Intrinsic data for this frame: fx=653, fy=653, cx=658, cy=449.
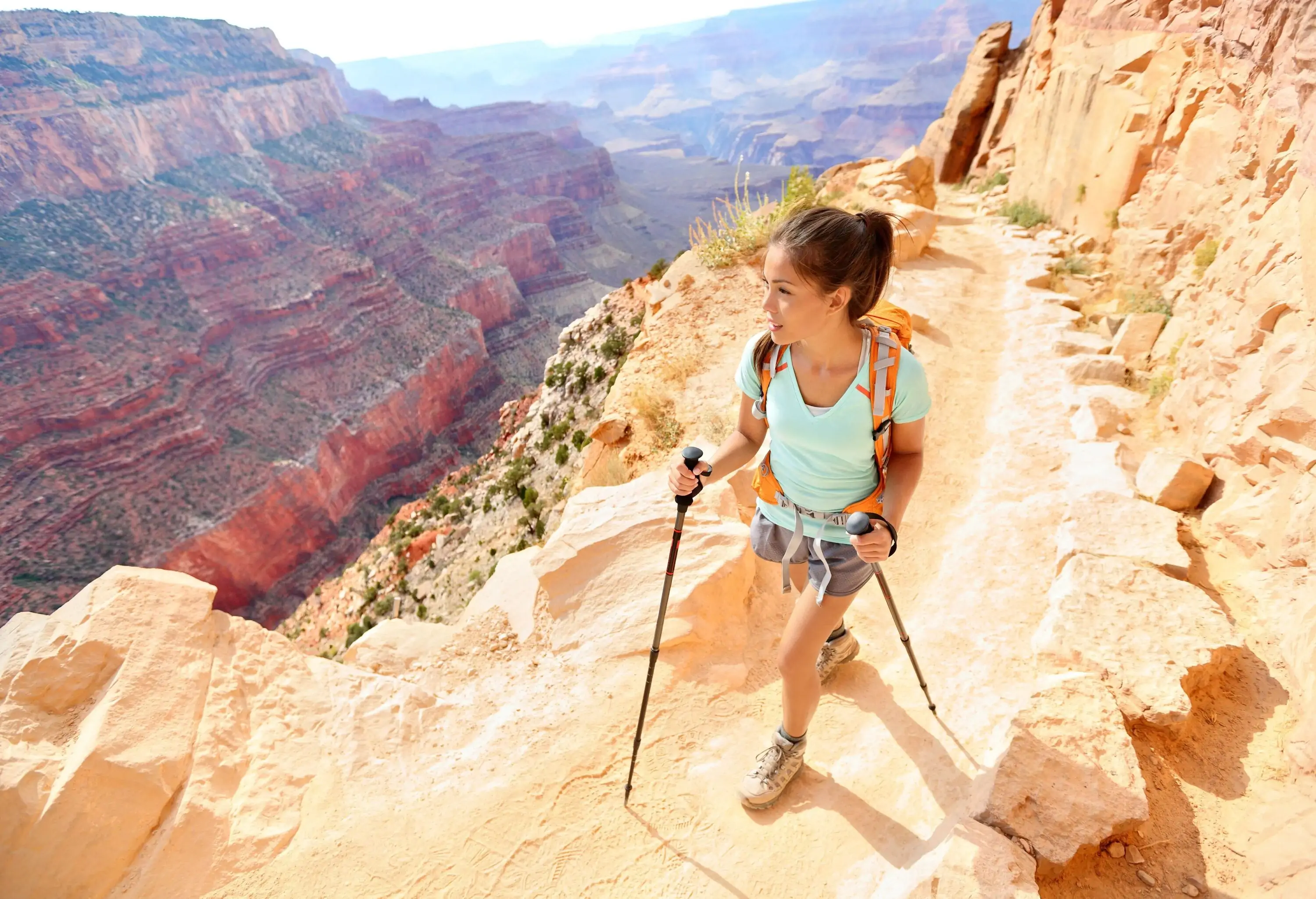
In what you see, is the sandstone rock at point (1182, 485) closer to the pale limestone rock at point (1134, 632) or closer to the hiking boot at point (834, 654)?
the pale limestone rock at point (1134, 632)

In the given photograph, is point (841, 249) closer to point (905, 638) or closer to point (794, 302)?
point (794, 302)

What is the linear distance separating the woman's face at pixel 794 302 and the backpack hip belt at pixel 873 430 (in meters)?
0.19

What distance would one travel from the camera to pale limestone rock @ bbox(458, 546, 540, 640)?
395 cm

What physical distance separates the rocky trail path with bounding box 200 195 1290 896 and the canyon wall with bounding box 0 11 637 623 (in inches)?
1201

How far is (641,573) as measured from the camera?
3965 millimetres

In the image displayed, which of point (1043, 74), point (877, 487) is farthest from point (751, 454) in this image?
point (1043, 74)

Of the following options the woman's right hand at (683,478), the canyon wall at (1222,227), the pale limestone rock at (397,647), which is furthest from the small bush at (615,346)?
the woman's right hand at (683,478)

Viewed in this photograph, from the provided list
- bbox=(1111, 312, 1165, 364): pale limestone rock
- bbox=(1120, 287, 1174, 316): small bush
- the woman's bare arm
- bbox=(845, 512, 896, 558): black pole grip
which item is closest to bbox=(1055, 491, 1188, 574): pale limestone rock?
the woman's bare arm

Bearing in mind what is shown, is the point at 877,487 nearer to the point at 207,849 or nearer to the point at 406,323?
the point at 207,849

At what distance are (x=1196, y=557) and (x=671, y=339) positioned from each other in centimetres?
560

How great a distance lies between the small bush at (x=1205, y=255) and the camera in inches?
247

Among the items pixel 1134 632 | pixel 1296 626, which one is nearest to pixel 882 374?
pixel 1134 632

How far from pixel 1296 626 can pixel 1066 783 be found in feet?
5.29

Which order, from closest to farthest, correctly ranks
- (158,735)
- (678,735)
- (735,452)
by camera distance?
1. (735,452)
2. (158,735)
3. (678,735)
